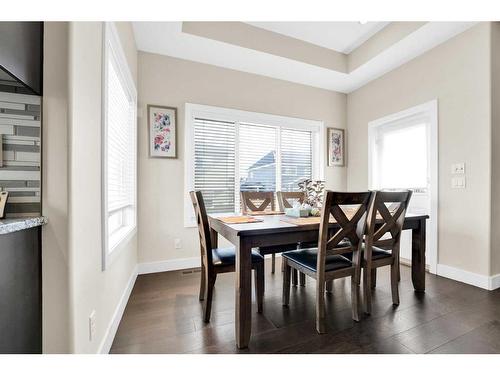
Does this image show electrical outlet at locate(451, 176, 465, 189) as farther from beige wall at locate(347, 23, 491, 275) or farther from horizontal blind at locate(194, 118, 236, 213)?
horizontal blind at locate(194, 118, 236, 213)

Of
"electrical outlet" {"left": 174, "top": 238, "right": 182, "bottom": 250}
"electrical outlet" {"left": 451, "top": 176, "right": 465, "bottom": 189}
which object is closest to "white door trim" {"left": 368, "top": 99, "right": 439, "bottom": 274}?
"electrical outlet" {"left": 451, "top": 176, "right": 465, "bottom": 189}

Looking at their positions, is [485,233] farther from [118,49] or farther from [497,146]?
[118,49]

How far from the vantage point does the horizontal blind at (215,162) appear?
3.11 meters

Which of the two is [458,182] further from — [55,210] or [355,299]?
[55,210]

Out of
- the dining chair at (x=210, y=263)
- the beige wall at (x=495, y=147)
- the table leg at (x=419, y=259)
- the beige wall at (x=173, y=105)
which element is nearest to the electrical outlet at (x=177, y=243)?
the beige wall at (x=173, y=105)

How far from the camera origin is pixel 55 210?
3.28 feet

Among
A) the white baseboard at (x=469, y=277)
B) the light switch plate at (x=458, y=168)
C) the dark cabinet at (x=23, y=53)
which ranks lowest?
the white baseboard at (x=469, y=277)

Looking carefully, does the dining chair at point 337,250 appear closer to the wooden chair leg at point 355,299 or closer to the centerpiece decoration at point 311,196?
the wooden chair leg at point 355,299

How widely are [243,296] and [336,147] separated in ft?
10.4

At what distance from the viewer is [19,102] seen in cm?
101

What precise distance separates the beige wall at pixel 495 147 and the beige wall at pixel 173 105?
246cm

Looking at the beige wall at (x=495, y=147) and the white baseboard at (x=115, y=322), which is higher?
the beige wall at (x=495, y=147)
